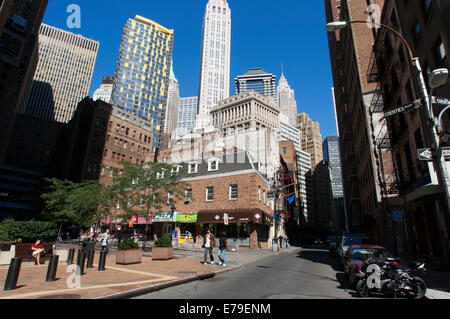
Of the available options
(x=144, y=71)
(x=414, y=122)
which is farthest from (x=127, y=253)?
(x=144, y=71)

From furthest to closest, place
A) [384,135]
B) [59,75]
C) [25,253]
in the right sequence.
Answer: [59,75], [384,135], [25,253]

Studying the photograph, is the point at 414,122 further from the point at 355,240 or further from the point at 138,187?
the point at 138,187

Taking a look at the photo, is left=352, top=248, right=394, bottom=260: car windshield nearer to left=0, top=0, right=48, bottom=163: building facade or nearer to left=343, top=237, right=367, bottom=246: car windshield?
left=343, top=237, right=367, bottom=246: car windshield

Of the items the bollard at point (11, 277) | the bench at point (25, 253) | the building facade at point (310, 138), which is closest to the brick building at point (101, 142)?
the bench at point (25, 253)

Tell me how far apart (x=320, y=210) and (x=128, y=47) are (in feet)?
478

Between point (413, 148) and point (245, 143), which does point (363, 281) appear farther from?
point (245, 143)

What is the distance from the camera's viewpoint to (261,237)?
30094 millimetres

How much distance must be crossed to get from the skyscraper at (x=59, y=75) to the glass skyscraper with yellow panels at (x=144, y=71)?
49070mm

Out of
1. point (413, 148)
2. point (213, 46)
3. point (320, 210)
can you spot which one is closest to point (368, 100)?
point (413, 148)

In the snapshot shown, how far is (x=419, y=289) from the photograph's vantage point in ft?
21.8

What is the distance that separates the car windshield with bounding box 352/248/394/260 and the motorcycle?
6.42 ft

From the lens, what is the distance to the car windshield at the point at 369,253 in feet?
31.0

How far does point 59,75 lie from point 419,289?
190m
